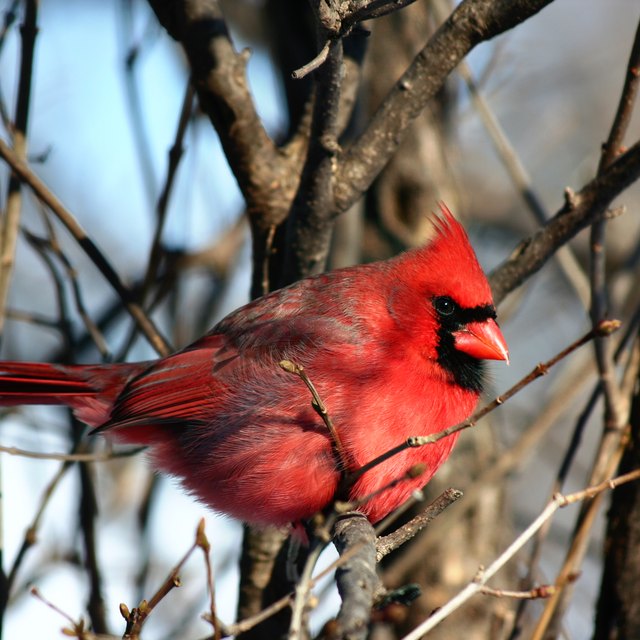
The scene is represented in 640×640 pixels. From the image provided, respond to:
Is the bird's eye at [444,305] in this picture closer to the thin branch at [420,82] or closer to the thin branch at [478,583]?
the thin branch at [420,82]

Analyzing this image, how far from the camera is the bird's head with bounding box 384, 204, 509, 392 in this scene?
2.53m

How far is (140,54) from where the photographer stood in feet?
10.7

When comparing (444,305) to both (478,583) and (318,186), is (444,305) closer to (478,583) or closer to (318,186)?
(318,186)

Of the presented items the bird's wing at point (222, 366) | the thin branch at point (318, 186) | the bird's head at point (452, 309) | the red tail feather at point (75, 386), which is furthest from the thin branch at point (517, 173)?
the red tail feather at point (75, 386)

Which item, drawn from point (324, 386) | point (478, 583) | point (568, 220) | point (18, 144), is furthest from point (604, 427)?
point (18, 144)

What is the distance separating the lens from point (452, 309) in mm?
2570

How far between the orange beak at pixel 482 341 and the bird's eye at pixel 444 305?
0.21 ft

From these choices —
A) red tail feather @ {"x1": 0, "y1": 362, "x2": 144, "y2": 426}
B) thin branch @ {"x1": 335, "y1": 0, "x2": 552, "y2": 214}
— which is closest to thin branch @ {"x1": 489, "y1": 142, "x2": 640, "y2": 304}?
thin branch @ {"x1": 335, "y1": 0, "x2": 552, "y2": 214}

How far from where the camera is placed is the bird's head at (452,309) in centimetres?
253

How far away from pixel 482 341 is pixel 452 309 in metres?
0.13

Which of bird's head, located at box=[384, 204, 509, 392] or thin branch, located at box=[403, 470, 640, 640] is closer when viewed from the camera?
thin branch, located at box=[403, 470, 640, 640]

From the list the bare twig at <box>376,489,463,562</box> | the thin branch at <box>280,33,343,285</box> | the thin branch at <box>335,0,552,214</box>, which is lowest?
the bare twig at <box>376,489,463,562</box>

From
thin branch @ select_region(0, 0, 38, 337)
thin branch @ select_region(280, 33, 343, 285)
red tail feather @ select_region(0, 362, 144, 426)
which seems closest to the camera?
thin branch @ select_region(280, 33, 343, 285)

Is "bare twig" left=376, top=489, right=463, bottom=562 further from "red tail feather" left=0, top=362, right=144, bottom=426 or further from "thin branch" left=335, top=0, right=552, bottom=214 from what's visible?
"red tail feather" left=0, top=362, right=144, bottom=426
